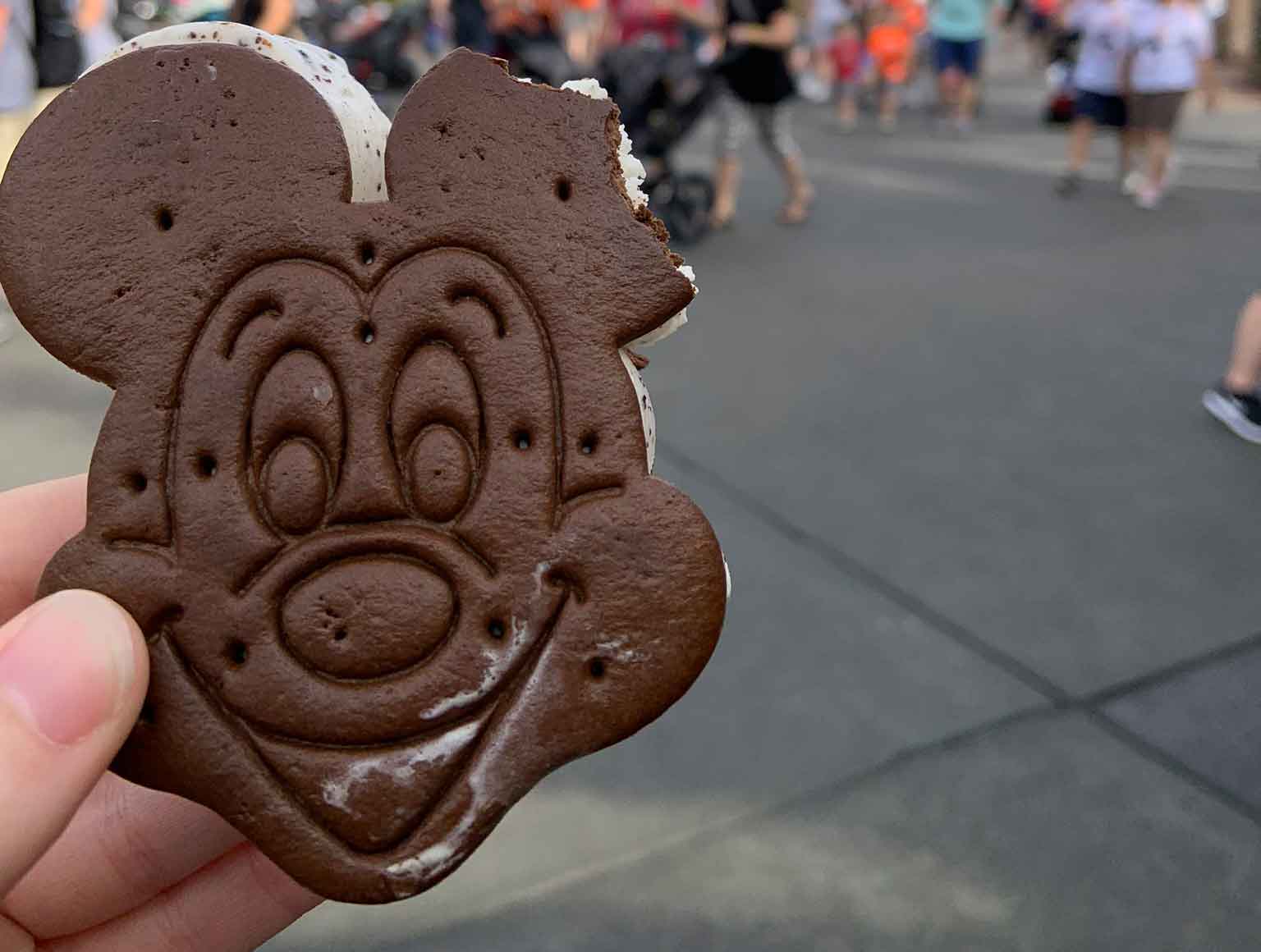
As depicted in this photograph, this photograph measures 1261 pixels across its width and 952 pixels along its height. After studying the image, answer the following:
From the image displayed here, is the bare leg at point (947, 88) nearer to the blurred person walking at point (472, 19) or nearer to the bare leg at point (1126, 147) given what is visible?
the bare leg at point (1126, 147)

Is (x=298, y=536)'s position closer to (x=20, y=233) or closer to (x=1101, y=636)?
(x=20, y=233)

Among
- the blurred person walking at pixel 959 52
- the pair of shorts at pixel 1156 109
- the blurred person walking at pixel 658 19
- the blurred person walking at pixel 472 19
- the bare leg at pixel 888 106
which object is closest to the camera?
the blurred person walking at pixel 658 19

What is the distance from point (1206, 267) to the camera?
7.61 metres

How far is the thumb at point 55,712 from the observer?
4.70 ft

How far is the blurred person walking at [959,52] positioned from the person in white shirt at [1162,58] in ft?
12.1

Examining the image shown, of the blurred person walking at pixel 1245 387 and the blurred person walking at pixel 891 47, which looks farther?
the blurred person walking at pixel 891 47

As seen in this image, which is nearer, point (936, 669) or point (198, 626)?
point (198, 626)

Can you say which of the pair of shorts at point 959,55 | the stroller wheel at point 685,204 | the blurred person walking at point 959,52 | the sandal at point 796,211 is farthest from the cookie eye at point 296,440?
the pair of shorts at point 959,55

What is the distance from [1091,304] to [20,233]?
6192 mm

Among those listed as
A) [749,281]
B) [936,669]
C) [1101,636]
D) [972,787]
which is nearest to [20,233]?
[972,787]

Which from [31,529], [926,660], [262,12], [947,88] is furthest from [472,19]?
[31,529]

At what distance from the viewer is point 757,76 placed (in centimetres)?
783

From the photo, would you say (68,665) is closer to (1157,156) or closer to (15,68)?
(15,68)

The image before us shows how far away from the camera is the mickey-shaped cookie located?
161 centimetres
